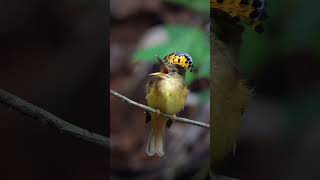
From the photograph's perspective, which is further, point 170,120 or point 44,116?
point 170,120

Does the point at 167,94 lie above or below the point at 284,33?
below

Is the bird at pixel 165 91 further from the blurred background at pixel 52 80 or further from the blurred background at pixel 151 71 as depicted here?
the blurred background at pixel 52 80

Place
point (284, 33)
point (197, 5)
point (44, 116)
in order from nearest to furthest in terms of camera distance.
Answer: point (284, 33) < point (44, 116) < point (197, 5)

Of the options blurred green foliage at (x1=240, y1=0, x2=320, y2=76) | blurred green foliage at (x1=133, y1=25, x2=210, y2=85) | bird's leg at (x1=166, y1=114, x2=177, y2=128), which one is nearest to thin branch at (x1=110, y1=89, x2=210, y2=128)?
bird's leg at (x1=166, y1=114, x2=177, y2=128)

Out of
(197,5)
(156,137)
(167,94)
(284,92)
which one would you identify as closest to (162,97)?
(167,94)

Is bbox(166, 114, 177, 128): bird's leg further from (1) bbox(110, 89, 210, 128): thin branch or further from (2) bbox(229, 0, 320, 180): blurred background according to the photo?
(2) bbox(229, 0, 320, 180): blurred background

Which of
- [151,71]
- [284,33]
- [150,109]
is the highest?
[284,33]

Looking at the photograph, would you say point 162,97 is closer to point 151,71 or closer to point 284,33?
point 151,71
